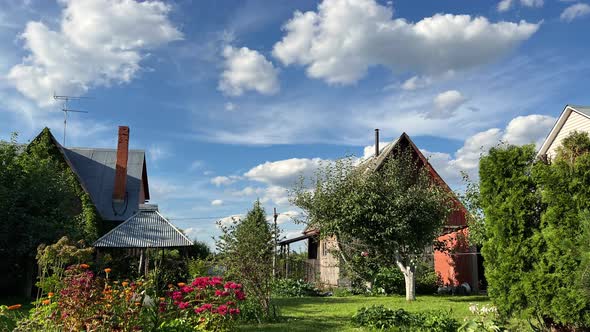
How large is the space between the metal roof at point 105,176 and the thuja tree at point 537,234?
807 inches

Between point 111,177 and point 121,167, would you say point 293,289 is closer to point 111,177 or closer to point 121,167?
point 121,167

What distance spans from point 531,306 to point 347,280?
43.4 ft

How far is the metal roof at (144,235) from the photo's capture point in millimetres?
18141

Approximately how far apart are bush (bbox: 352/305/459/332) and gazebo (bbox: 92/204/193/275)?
10312mm

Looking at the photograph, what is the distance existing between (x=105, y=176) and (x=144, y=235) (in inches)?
420

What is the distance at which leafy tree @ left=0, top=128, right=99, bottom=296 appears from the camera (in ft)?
55.1

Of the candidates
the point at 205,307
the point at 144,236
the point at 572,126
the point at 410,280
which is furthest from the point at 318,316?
the point at 572,126

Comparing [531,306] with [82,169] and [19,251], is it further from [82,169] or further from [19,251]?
[82,169]

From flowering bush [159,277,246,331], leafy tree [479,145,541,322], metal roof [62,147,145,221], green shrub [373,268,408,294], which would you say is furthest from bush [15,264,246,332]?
metal roof [62,147,145,221]

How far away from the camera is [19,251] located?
16625 millimetres

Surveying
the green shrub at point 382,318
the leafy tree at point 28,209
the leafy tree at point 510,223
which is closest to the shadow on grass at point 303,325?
the green shrub at point 382,318

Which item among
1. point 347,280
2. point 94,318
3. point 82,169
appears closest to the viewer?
point 94,318

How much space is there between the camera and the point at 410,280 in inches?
688

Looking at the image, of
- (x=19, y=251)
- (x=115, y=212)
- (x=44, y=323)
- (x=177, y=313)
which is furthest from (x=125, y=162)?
(x=44, y=323)
